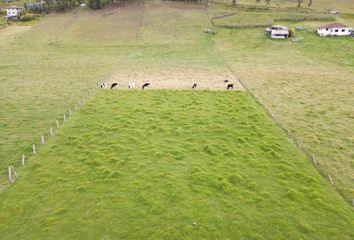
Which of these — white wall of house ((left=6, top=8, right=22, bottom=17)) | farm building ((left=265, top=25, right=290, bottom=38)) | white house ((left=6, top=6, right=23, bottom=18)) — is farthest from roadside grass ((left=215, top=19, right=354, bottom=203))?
white wall of house ((left=6, top=8, right=22, bottom=17))

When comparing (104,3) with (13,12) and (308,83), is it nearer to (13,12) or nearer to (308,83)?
(13,12)

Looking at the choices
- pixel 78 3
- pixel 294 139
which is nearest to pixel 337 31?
pixel 294 139

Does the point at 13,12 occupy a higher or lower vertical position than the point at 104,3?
lower

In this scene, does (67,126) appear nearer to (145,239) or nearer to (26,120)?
(26,120)

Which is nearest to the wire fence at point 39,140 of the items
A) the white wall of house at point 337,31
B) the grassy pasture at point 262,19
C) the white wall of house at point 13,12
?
the grassy pasture at point 262,19

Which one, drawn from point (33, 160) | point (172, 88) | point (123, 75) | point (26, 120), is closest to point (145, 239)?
point (33, 160)

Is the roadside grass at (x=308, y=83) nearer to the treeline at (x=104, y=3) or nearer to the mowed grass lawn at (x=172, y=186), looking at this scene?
the mowed grass lawn at (x=172, y=186)

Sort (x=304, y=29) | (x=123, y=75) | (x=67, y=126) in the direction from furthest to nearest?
1. (x=304, y=29)
2. (x=123, y=75)
3. (x=67, y=126)
